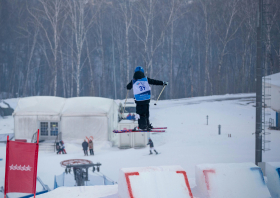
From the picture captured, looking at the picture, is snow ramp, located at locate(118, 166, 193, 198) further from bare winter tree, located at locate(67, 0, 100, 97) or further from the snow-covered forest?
the snow-covered forest

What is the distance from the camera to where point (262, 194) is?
5742 millimetres

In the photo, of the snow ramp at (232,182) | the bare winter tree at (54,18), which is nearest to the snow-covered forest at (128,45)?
the bare winter tree at (54,18)

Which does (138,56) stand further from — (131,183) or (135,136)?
(131,183)

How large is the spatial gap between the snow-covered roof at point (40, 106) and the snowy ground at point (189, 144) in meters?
2.89

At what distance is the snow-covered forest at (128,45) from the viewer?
36.3m

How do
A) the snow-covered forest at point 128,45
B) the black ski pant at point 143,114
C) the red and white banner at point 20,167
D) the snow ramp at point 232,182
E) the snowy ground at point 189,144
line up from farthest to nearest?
the snow-covered forest at point 128,45 < the snowy ground at point 189,144 < the black ski pant at point 143,114 < the red and white banner at point 20,167 < the snow ramp at point 232,182

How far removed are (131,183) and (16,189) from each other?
2.88m

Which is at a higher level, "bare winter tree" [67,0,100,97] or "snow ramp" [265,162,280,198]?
"bare winter tree" [67,0,100,97]

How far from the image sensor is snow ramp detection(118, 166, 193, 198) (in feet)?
17.3

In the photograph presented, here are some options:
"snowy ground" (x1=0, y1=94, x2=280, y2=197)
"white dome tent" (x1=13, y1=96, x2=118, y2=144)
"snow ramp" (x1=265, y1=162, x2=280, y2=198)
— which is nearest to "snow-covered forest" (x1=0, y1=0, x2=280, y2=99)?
"snowy ground" (x1=0, y1=94, x2=280, y2=197)

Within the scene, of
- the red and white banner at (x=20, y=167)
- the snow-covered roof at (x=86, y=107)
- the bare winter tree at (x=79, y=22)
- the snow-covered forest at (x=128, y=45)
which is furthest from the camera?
the snow-covered forest at (x=128, y=45)

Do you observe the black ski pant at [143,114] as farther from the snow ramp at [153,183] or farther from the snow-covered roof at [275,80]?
the snow-covered roof at [275,80]

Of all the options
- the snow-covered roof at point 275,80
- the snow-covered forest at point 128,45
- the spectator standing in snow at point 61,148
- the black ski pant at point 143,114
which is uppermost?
the snow-covered forest at point 128,45

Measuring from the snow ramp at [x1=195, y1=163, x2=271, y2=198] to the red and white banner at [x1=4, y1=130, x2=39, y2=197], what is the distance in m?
4.02
